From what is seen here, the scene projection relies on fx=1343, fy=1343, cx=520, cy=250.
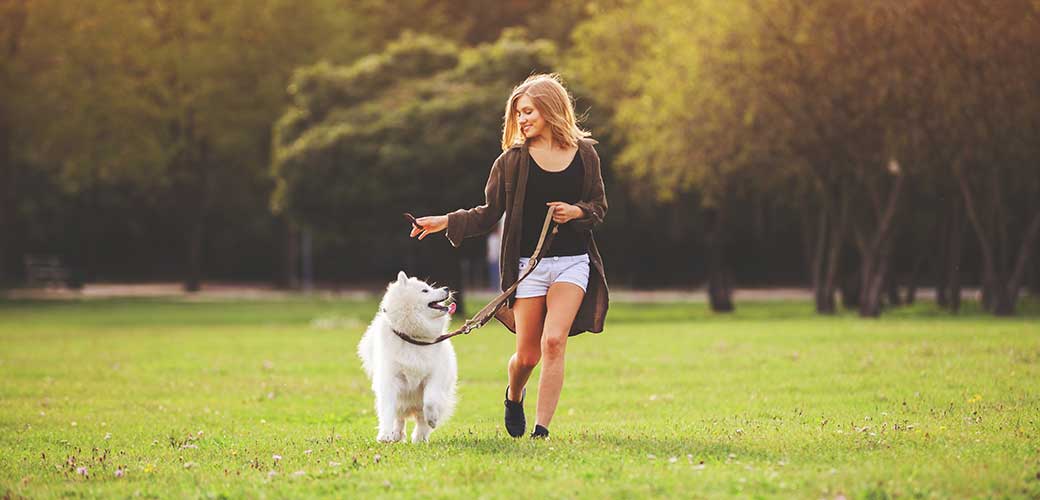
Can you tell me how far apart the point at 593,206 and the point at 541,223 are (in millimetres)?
378

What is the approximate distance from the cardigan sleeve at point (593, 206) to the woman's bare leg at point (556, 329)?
15.7 inches

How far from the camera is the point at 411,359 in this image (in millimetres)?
9156

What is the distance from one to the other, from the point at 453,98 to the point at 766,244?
70.6ft

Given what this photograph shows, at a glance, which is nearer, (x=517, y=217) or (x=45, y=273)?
(x=517, y=217)

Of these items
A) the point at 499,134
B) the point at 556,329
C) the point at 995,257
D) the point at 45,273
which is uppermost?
the point at 499,134

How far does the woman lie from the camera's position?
28.5 feet

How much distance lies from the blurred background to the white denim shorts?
18.6 meters

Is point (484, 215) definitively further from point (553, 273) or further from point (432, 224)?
point (553, 273)

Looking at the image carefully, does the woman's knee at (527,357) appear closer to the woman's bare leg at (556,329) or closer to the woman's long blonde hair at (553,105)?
the woman's bare leg at (556,329)

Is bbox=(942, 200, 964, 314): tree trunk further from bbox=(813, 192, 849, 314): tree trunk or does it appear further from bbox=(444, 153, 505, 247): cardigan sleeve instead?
bbox=(444, 153, 505, 247): cardigan sleeve

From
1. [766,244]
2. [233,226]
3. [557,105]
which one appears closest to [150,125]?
[233,226]

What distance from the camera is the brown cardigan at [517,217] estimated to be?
28.6 feet

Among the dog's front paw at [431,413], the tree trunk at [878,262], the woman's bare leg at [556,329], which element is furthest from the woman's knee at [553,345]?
the tree trunk at [878,262]

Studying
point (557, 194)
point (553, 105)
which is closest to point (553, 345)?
point (557, 194)
